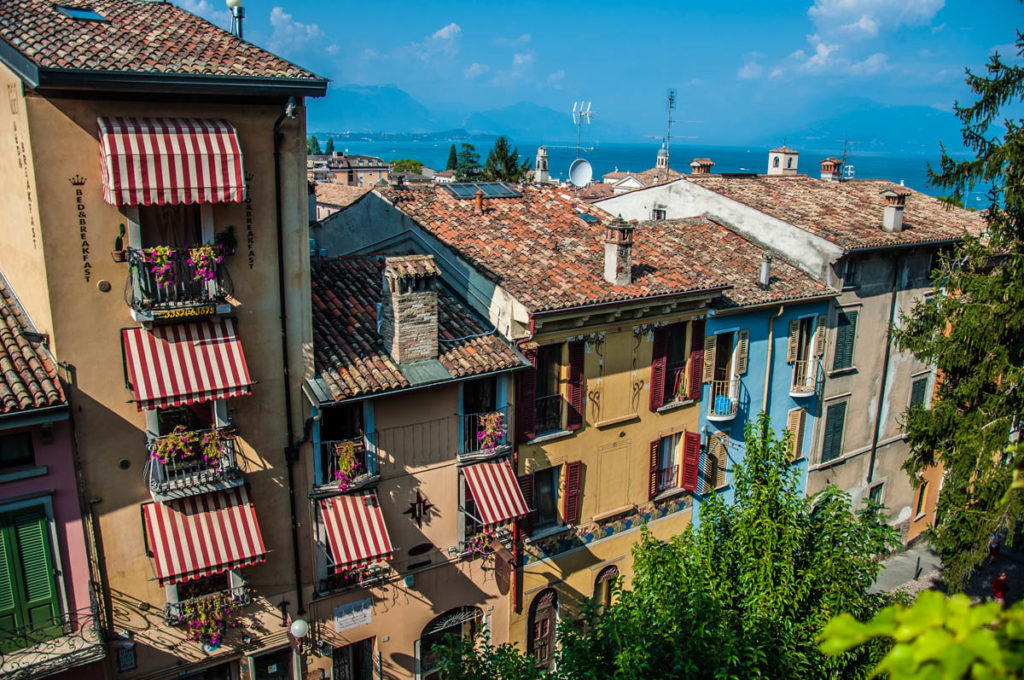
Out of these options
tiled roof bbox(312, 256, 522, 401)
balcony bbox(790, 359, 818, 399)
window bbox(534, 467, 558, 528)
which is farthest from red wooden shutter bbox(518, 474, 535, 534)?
balcony bbox(790, 359, 818, 399)

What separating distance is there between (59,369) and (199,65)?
555cm

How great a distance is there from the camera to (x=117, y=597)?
13.9m

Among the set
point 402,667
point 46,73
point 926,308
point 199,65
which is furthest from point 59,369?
point 926,308

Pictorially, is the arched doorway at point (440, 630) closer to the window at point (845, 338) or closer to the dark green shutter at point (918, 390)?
the window at point (845, 338)

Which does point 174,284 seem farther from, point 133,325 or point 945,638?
point 945,638

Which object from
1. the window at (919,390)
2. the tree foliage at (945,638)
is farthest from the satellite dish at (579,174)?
the tree foliage at (945,638)

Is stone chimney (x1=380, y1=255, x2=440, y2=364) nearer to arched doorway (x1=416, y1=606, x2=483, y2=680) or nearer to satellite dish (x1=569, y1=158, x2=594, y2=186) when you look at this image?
arched doorway (x1=416, y1=606, x2=483, y2=680)

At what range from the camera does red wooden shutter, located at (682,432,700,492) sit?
2198cm

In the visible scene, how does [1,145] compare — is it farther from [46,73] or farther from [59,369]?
[59,369]

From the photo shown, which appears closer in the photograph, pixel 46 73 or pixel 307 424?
pixel 46 73

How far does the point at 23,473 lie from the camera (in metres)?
12.6

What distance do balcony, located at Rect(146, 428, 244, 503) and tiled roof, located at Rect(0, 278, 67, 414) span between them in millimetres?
1888

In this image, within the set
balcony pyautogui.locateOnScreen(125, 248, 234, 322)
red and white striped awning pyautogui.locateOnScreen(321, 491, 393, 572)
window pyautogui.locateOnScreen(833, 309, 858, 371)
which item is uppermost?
balcony pyautogui.locateOnScreen(125, 248, 234, 322)

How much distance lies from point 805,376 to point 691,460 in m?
5.54
